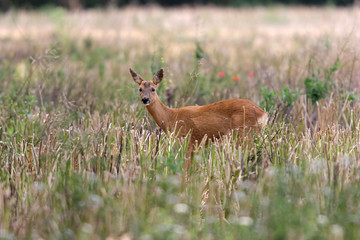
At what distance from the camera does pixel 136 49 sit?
13102 mm

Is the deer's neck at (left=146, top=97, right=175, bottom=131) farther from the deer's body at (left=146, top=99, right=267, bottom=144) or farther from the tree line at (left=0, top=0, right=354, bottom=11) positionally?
the tree line at (left=0, top=0, right=354, bottom=11)

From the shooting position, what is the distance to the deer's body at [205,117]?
4762mm

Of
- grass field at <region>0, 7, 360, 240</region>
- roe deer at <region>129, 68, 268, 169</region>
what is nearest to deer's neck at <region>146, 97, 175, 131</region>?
roe deer at <region>129, 68, 268, 169</region>

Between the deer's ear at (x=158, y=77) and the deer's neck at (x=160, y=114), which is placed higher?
the deer's ear at (x=158, y=77)

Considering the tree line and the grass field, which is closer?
the grass field

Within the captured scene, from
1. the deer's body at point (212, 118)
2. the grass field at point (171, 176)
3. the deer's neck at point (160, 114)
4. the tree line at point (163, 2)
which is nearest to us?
the grass field at point (171, 176)

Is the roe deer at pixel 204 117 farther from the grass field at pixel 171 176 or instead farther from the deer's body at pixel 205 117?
the grass field at pixel 171 176

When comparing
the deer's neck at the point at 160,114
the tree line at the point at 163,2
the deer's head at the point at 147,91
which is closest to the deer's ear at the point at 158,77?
the deer's head at the point at 147,91

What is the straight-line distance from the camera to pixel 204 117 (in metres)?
4.89

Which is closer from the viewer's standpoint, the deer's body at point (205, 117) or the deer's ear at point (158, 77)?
the deer's body at point (205, 117)

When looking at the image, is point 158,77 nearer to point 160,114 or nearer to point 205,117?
point 160,114

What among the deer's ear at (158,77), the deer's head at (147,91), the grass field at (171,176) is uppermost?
the deer's ear at (158,77)

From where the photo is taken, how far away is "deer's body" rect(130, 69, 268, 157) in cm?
476

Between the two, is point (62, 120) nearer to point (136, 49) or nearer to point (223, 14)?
point (136, 49)
